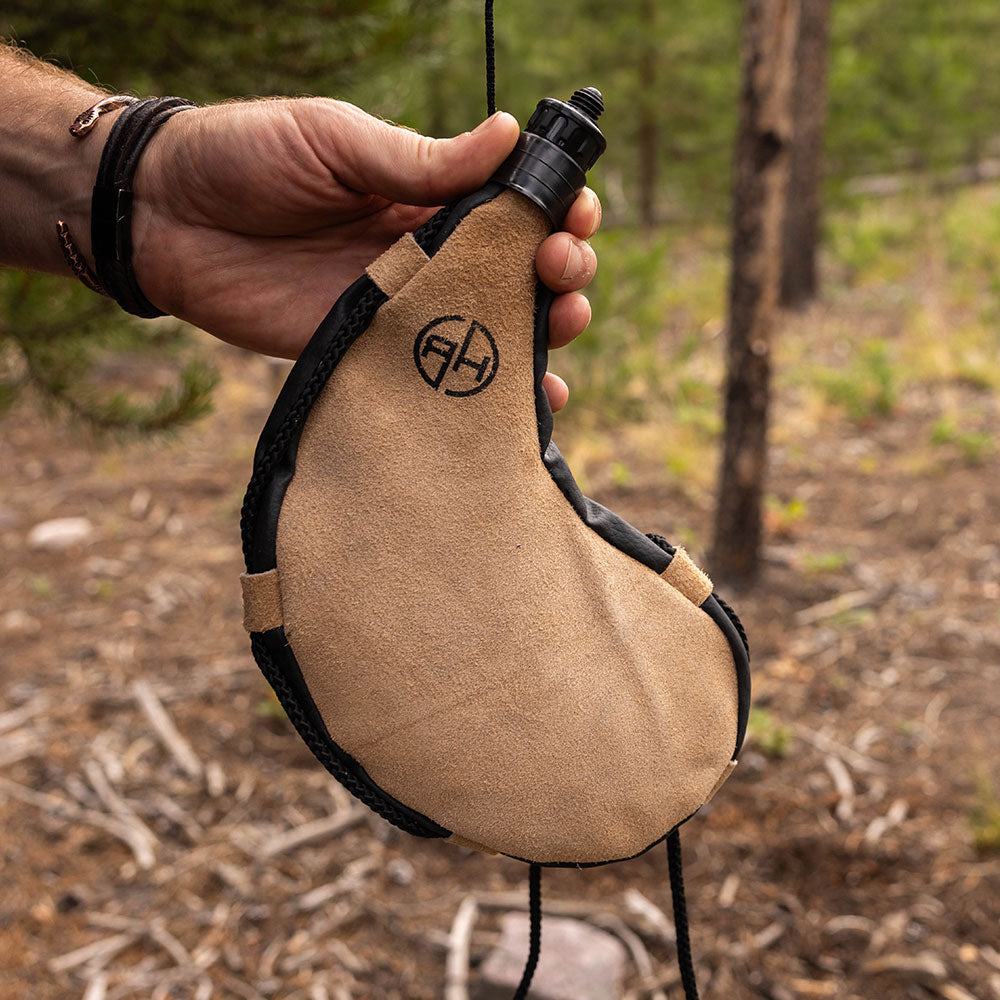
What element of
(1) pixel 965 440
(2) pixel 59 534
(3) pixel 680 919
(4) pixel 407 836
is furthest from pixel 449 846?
(1) pixel 965 440

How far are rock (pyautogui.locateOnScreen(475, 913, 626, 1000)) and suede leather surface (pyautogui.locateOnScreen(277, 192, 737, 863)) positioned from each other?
1.07 meters

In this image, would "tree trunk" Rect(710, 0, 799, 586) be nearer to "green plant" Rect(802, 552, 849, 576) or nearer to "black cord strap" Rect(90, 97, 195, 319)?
"green plant" Rect(802, 552, 849, 576)

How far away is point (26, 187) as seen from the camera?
3.84 feet

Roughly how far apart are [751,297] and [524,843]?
95.5 inches

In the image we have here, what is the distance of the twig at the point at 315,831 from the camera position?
2182 mm

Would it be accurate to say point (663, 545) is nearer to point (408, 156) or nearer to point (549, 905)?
point (408, 156)

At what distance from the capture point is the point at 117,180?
1.08m

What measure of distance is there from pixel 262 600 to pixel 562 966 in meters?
1.29

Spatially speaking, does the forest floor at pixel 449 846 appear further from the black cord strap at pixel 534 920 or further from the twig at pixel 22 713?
the black cord strap at pixel 534 920

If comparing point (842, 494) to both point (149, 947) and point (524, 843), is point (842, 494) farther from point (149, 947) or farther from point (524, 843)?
point (524, 843)

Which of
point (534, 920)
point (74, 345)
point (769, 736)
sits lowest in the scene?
point (769, 736)

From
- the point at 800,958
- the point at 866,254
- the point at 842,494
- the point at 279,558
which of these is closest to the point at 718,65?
the point at 866,254

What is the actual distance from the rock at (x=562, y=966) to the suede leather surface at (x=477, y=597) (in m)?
1.07

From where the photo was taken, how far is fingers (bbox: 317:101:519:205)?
2.82ft
